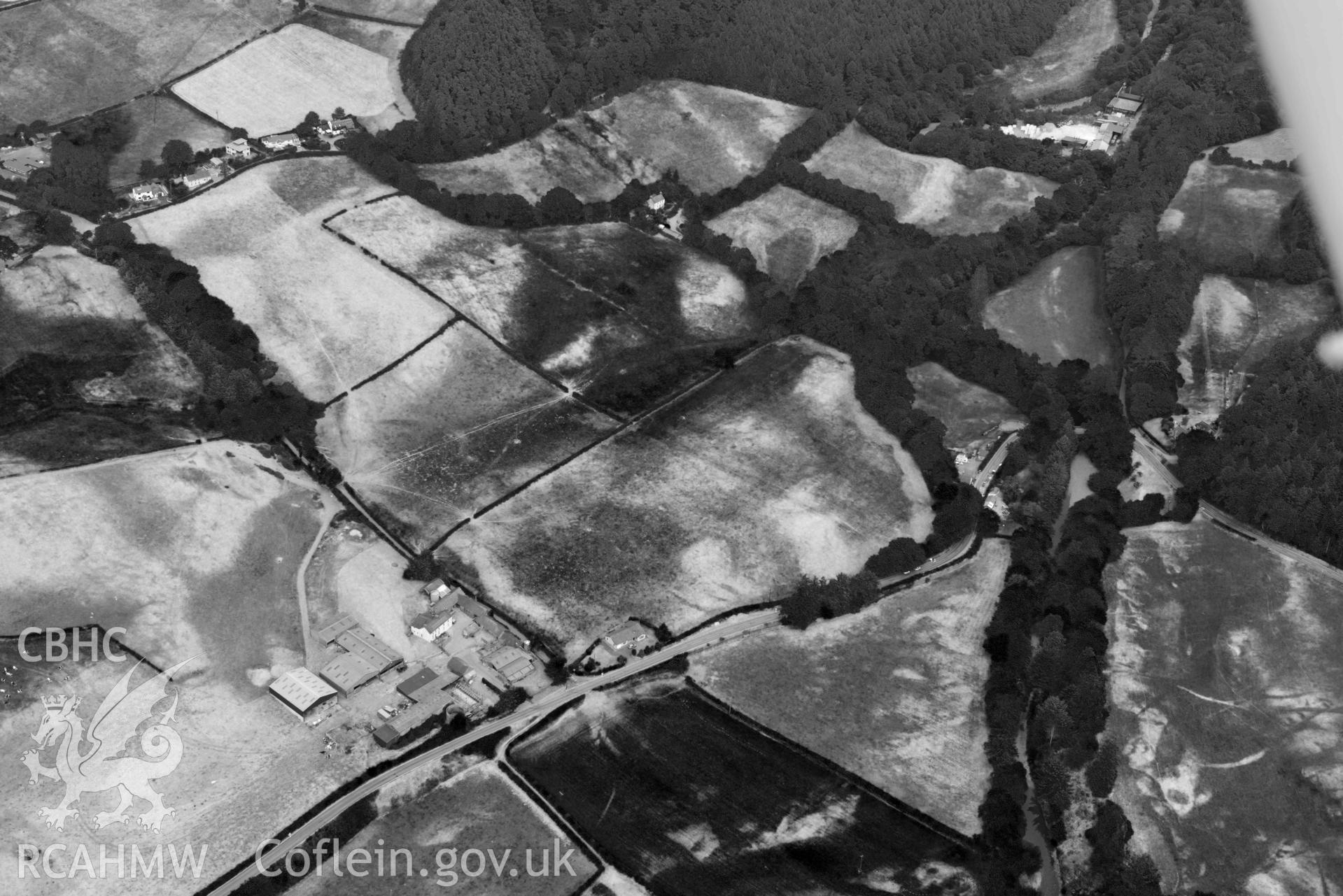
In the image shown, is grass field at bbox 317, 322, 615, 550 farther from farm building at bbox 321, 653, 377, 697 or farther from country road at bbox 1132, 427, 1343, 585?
country road at bbox 1132, 427, 1343, 585

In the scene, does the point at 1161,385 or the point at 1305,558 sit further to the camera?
the point at 1161,385

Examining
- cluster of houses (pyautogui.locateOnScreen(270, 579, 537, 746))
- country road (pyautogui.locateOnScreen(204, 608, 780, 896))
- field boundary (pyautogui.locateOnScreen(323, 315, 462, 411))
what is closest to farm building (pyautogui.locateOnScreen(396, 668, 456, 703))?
cluster of houses (pyautogui.locateOnScreen(270, 579, 537, 746))

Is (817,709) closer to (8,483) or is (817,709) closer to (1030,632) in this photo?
(1030,632)

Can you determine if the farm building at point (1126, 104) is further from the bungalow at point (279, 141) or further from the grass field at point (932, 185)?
the bungalow at point (279, 141)

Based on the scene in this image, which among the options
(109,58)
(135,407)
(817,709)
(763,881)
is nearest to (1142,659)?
(817,709)

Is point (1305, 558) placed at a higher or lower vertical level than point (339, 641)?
higher

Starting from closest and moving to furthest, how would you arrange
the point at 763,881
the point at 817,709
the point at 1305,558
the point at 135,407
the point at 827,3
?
the point at 763,881, the point at 817,709, the point at 1305,558, the point at 135,407, the point at 827,3

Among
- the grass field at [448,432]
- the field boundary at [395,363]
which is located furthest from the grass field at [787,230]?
the field boundary at [395,363]
